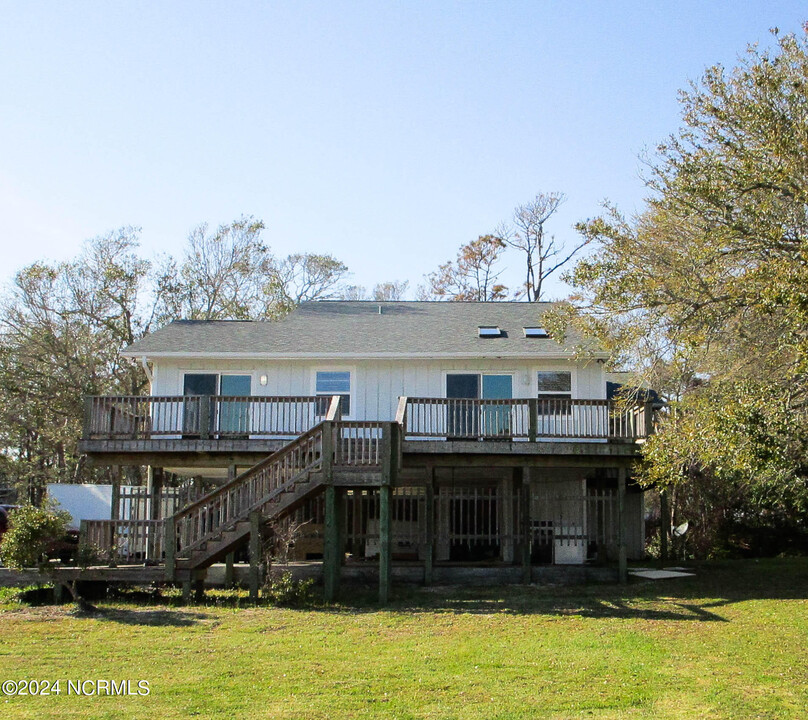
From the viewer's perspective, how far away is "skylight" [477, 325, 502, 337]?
23.1 meters

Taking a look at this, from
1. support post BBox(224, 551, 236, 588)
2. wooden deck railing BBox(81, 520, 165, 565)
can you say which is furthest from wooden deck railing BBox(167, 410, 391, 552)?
support post BBox(224, 551, 236, 588)

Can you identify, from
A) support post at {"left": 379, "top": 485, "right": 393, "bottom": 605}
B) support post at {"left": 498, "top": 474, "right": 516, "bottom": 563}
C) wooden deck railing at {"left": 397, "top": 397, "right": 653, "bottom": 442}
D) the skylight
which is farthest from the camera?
the skylight

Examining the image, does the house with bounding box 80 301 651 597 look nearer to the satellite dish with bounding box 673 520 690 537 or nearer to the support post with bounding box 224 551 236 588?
the support post with bounding box 224 551 236 588

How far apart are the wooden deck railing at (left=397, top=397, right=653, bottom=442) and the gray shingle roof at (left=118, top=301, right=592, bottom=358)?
2158 millimetres

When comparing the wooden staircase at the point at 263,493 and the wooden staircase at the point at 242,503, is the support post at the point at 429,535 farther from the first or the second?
the wooden staircase at the point at 242,503

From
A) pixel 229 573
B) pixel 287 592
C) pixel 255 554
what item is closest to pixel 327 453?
pixel 255 554

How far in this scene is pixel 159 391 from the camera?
73.4 feet

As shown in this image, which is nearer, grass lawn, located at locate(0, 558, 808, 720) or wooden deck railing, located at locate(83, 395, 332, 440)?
grass lawn, located at locate(0, 558, 808, 720)

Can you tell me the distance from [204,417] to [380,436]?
149 inches

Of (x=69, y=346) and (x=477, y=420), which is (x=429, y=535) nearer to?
(x=477, y=420)

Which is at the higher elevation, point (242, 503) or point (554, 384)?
point (554, 384)

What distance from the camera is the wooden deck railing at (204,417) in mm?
19781

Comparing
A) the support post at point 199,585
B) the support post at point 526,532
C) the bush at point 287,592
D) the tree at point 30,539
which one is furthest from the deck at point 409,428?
the tree at point 30,539

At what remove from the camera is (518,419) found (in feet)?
65.0
